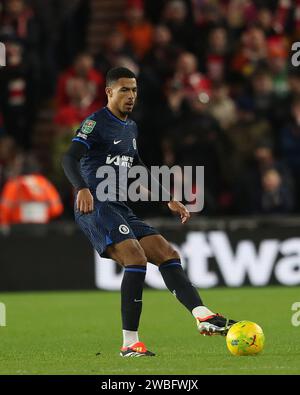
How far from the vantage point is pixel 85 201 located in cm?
807

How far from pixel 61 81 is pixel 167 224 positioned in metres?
3.22

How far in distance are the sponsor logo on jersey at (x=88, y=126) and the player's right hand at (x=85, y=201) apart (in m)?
0.53

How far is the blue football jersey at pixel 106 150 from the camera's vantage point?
8523 millimetres

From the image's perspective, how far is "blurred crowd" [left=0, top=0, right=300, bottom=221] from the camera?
15367 millimetres

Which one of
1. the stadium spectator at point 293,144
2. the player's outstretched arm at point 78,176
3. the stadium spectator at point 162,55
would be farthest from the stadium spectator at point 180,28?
the player's outstretched arm at point 78,176

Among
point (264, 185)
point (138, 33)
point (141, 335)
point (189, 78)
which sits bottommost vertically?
point (141, 335)

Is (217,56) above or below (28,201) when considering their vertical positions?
above

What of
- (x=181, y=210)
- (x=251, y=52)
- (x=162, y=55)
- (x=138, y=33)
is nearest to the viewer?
(x=181, y=210)

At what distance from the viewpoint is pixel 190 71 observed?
53.3 feet

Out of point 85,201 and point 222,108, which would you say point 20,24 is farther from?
point 85,201

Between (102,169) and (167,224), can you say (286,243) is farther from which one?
(102,169)

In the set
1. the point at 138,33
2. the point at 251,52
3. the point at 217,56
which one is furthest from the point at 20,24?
the point at 251,52

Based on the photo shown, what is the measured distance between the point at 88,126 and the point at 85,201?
0.69m
